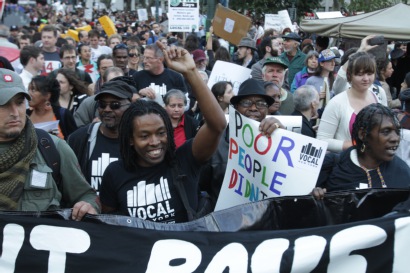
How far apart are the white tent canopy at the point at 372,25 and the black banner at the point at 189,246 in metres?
8.71

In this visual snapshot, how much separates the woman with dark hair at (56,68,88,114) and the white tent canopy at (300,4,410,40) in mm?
6290

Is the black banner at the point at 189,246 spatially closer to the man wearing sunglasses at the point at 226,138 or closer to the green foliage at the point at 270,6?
the man wearing sunglasses at the point at 226,138

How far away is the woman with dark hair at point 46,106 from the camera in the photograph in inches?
214

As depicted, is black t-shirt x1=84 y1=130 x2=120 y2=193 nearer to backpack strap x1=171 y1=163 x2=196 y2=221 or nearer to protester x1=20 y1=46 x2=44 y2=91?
backpack strap x1=171 y1=163 x2=196 y2=221

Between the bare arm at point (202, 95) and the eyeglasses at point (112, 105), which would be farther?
the eyeglasses at point (112, 105)

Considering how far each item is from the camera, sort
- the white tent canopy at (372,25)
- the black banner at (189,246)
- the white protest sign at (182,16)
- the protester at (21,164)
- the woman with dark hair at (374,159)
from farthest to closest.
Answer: the white protest sign at (182,16), the white tent canopy at (372,25), the woman with dark hair at (374,159), the protester at (21,164), the black banner at (189,246)

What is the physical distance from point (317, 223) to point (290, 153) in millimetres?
503

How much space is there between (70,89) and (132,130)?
3.54 meters

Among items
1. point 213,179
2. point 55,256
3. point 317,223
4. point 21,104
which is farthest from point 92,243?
point 213,179

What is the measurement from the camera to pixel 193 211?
11.4ft

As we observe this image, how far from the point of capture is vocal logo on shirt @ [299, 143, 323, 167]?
355cm

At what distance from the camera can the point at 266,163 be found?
3807 millimetres

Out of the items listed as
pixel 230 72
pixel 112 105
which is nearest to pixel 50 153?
pixel 112 105

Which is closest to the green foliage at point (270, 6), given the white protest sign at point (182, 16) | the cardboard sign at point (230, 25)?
the white protest sign at point (182, 16)
